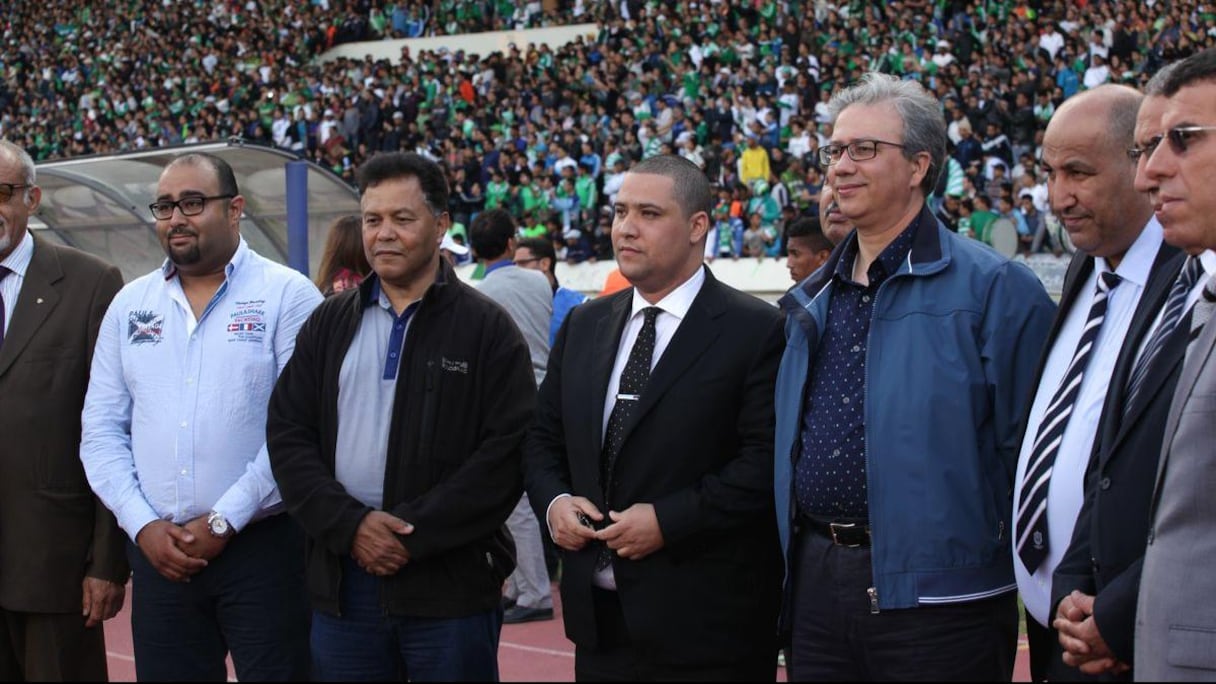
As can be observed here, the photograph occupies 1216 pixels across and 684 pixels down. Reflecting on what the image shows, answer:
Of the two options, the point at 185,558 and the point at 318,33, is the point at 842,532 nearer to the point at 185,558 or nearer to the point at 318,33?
the point at 185,558

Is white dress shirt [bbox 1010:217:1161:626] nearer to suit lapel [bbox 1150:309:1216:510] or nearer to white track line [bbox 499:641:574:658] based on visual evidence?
suit lapel [bbox 1150:309:1216:510]

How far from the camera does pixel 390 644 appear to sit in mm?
3719

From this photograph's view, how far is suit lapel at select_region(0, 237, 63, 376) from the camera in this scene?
14.1 feet

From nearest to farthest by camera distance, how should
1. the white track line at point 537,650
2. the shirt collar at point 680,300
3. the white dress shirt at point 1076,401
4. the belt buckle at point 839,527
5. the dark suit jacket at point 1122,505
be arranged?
the dark suit jacket at point 1122,505
the white dress shirt at point 1076,401
the belt buckle at point 839,527
the shirt collar at point 680,300
the white track line at point 537,650

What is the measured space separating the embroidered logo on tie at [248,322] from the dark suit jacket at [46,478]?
58cm

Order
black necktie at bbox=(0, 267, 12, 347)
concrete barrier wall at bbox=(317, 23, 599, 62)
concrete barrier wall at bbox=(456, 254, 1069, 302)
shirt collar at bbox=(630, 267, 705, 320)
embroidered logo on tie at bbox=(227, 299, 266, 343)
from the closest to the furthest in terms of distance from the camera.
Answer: shirt collar at bbox=(630, 267, 705, 320) → embroidered logo on tie at bbox=(227, 299, 266, 343) → black necktie at bbox=(0, 267, 12, 347) → concrete barrier wall at bbox=(456, 254, 1069, 302) → concrete barrier wall at bbox=(317, 23, 599, 62)

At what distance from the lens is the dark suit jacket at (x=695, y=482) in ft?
11.5

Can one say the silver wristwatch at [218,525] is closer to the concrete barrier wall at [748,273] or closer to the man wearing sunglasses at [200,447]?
the man wearing sunglasses at [200,447]

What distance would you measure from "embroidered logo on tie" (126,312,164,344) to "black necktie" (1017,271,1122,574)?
2594 millimetres

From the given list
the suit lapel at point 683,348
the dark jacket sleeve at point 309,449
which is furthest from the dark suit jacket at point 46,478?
the suit lapel at point 683,348

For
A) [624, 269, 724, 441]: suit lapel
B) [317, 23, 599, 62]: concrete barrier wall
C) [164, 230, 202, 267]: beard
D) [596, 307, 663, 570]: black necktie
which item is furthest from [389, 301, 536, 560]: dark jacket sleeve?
[317, 23, 599, 62]: concrete barrier wall

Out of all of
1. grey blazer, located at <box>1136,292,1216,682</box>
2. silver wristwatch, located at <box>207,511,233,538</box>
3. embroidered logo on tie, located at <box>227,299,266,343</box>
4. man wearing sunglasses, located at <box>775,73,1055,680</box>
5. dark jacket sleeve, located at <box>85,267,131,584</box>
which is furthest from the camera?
dark jacket sleeve, located at <box>85,267,131,584</box>

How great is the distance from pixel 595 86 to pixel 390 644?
875 inches

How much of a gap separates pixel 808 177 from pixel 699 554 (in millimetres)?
15730
